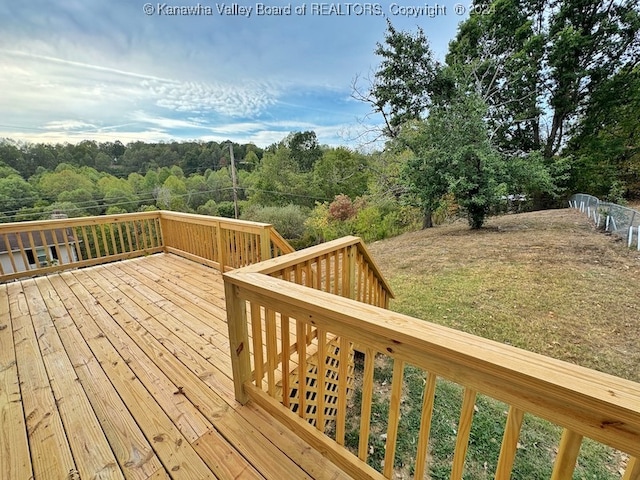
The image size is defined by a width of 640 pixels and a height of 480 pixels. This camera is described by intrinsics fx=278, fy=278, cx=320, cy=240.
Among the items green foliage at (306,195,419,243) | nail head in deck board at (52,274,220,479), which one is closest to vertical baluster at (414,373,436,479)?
nail head in deck board at (52,274,220,479)

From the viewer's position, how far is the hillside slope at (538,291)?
11.6 feet

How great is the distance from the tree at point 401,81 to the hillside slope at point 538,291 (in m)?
5.60

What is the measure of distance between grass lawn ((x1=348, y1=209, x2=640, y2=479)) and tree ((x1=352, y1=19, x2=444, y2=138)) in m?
5.40

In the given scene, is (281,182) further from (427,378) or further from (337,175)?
(427,378)

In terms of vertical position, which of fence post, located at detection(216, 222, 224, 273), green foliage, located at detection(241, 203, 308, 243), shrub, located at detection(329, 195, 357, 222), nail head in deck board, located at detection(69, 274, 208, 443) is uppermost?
fence post, located at detection(216, 222, 224, 273)

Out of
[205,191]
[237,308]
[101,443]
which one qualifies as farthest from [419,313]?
[205,191]

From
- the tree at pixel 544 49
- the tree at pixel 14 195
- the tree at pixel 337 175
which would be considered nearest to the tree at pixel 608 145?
the tree at pixel 544 49

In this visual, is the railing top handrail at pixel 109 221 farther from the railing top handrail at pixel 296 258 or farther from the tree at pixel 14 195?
the tree at pixel 14 195

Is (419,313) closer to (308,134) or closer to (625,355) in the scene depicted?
(625,355)

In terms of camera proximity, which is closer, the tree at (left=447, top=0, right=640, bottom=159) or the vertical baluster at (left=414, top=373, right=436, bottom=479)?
the vertical baluster at (left=414, top=373, right=436, bottom=479)

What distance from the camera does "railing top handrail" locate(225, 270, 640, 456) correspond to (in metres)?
0.61

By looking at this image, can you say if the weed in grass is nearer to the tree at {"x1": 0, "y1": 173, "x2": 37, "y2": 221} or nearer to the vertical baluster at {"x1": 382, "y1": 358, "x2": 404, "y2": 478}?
the vertical baluster at {"x1": 382, "y1": 358, "x2": 404, "y2": 478}

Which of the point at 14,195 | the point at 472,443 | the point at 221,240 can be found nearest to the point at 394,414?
the point at 472,443

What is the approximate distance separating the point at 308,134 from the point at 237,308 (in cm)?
2518
